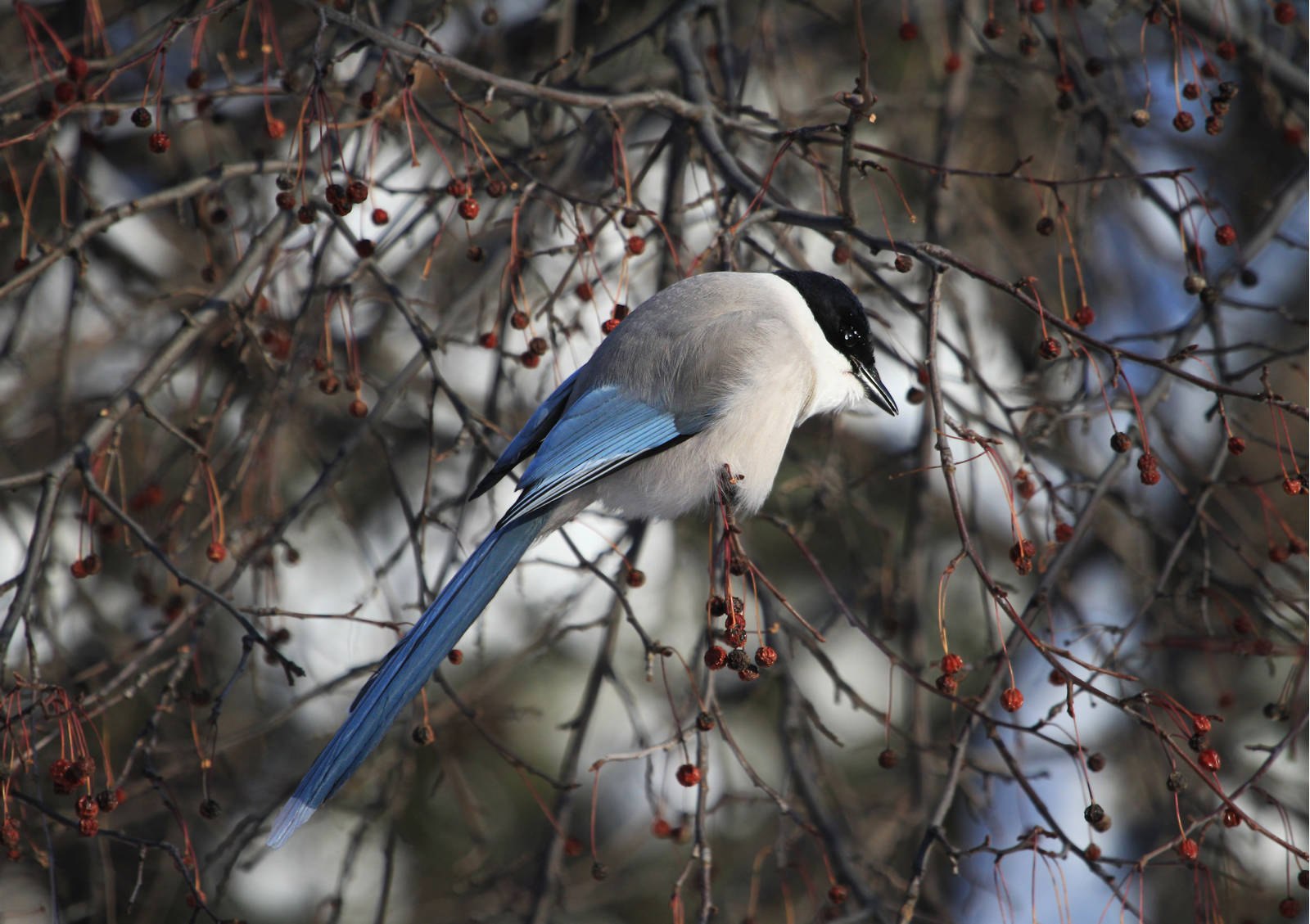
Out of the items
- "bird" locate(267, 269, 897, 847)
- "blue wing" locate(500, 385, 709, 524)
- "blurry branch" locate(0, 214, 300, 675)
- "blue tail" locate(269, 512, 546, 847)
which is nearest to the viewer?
"blurry branch" locate(0, 214, 300, 675)

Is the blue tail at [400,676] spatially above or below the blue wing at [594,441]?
below

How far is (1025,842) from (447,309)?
2.07 metres

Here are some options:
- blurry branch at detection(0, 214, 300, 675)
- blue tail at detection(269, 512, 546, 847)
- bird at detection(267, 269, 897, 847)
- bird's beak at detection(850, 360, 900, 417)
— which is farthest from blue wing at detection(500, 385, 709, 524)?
blurry branch at detection(0, 214, 300, 675)

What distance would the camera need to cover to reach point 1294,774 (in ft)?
14.8

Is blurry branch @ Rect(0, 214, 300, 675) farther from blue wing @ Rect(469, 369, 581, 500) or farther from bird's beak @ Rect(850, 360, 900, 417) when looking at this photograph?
bird's beak @ Rect(850, 360, 900, 417)

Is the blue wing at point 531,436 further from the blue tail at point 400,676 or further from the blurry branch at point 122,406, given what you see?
the blurry branch at point 122,406

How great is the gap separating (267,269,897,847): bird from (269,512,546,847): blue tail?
131mm

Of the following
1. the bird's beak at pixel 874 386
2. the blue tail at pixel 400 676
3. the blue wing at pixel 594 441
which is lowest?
the blue tail at pixel 400 676

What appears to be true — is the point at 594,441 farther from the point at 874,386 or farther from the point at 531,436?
the point at 874,386

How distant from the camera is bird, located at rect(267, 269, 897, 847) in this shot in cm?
299

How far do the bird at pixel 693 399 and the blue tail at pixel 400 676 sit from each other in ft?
0.43

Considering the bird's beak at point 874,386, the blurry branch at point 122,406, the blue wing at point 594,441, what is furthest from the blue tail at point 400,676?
the bird's beak at point 874,386

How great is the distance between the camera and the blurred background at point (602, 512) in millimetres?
2764

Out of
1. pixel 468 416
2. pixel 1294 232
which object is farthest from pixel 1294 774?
pixel 468 416
